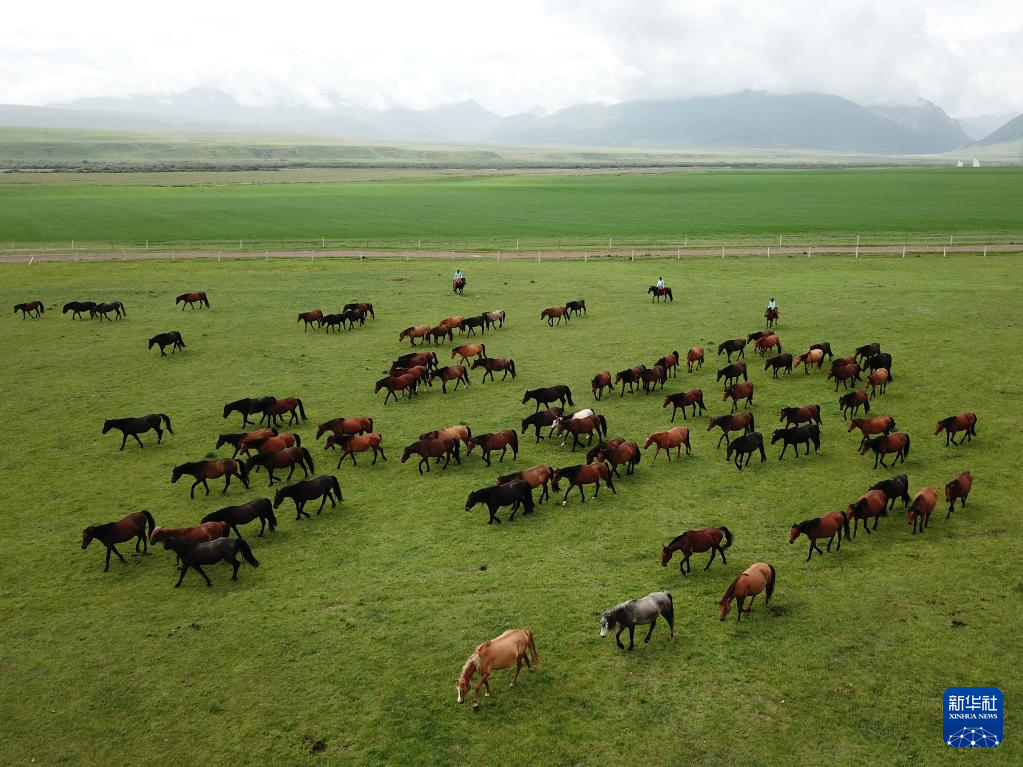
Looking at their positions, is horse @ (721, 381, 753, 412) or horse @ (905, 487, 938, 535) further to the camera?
horse @ (721, 381, 753, 412)

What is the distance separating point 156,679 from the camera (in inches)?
478

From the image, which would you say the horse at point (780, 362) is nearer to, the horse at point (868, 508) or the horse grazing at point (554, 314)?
the horse at point (868, 508)

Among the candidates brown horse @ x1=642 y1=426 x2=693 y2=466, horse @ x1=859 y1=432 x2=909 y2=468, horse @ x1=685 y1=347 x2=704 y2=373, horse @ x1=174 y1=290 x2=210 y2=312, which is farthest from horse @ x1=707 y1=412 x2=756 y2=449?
horse @ x1=174 y1=290 x2=210 y2=312

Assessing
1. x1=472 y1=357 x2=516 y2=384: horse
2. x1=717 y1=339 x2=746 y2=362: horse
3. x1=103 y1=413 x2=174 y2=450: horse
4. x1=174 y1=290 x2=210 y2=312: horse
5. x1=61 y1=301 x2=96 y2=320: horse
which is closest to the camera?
x1=103 y1=413 x2=174 y2=450: horse

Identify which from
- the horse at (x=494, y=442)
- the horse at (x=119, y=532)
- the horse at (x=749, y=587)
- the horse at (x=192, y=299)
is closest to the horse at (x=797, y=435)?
the horse at (x=494, y=442)

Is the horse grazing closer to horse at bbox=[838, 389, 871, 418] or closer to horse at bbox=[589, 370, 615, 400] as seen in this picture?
horse at bbox=[589, 370, 615, 400]

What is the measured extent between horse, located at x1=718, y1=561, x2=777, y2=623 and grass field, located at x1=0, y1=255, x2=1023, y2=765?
30 cm

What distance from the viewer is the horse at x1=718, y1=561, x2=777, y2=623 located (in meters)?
13.0

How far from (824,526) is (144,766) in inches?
499

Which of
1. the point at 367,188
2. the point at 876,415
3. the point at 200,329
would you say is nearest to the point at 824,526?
the point at 876,415

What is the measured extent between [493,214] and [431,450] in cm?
7841

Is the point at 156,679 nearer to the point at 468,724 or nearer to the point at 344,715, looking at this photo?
the point at 344,715

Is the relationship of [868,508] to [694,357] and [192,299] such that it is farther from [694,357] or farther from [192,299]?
[192,299]

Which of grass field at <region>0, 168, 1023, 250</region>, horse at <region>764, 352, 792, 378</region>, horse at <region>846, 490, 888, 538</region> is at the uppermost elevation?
grass field at <region>0, 168, 1023, 250</region>
